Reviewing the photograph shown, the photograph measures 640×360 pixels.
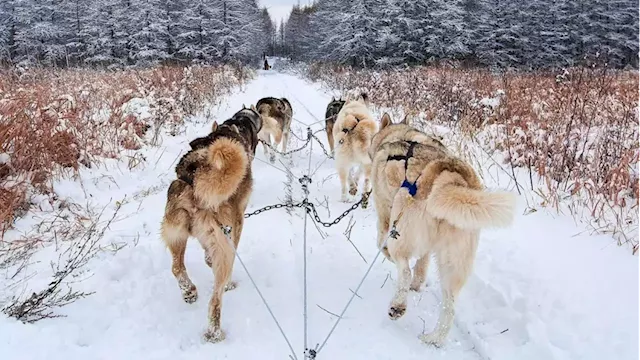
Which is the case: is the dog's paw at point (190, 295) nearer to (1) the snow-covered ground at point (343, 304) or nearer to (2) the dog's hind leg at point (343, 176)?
(1) the snow-covered ground at point (343, 304)

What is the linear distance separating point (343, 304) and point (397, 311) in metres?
0.52

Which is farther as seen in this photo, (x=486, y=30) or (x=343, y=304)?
(x=486, y=30)

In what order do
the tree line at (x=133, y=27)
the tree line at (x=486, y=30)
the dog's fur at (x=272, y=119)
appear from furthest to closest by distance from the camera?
the tree line at (x=133, y=27) < the tree line at (x=486, y=30) < the dog's fur at (x=272, y=119)

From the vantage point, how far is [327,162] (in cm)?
770

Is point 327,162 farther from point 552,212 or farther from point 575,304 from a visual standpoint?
point 575,304

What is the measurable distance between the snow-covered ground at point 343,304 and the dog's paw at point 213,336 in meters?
0.04

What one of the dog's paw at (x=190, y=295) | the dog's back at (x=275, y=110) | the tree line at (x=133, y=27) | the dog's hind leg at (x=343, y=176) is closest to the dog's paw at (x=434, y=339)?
the dog's paw at (x=190, y=295)

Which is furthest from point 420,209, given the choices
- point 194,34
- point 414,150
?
point 194,34

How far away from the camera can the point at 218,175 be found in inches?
104

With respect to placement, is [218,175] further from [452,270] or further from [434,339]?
[434,339]

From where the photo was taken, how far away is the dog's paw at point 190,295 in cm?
304

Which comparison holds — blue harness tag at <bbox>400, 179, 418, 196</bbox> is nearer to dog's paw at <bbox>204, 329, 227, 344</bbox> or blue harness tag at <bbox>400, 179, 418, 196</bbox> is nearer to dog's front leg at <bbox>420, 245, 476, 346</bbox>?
dog's front leg at <bbox>420, 245, 476, 346</bbox>

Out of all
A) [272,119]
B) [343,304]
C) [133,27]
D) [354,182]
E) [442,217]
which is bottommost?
[343,304]

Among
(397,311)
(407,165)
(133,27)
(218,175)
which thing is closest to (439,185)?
(407,165)
